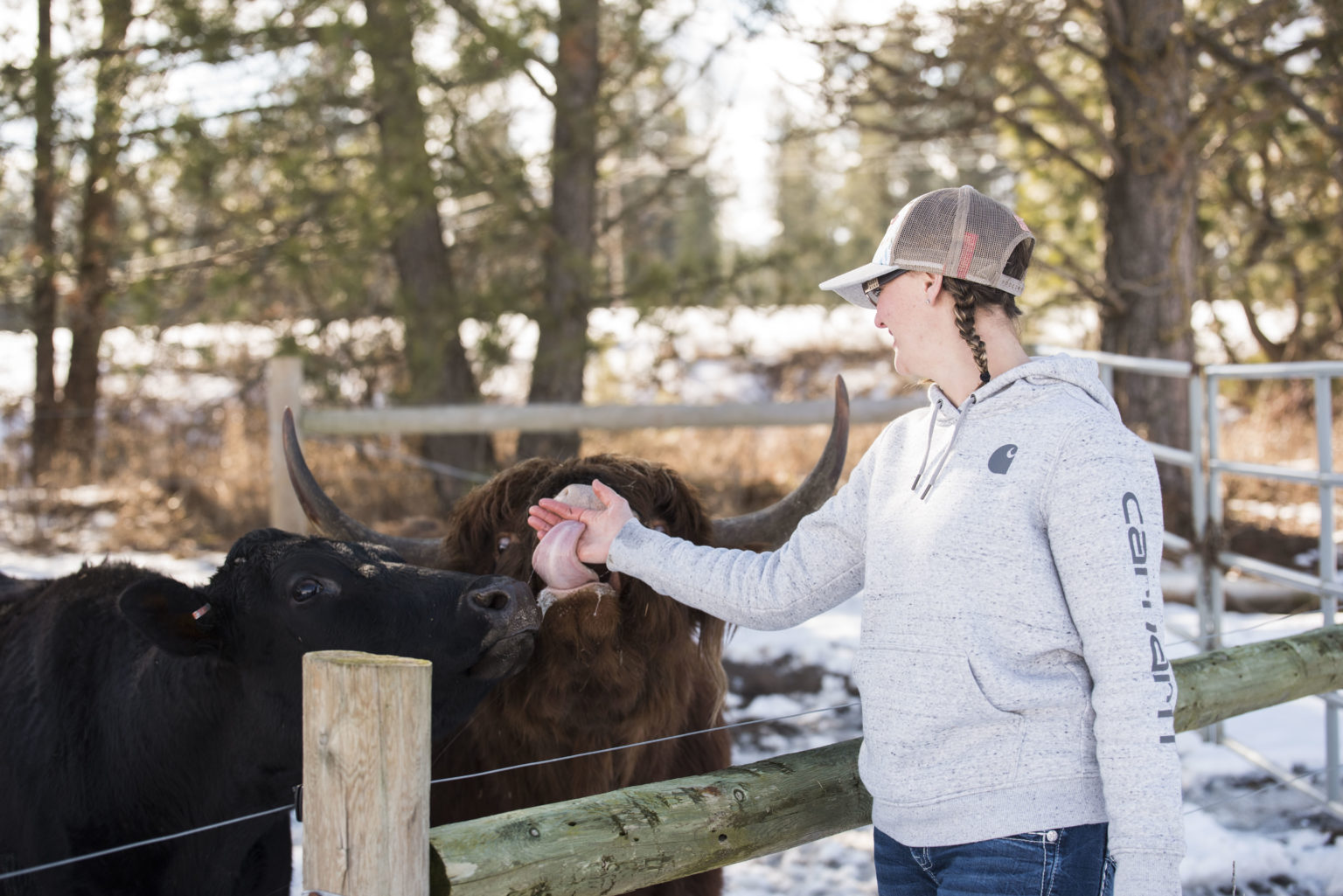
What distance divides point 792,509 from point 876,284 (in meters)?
1.33

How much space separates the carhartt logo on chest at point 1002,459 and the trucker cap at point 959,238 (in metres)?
0.30

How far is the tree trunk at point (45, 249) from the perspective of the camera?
8172 mm

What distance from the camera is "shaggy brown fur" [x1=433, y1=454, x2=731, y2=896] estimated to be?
103 inches

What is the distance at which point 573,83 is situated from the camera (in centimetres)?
813

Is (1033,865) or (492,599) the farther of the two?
(492,599)

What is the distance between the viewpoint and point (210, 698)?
8.30 feet

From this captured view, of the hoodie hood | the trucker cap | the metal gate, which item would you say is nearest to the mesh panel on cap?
the trucker cap

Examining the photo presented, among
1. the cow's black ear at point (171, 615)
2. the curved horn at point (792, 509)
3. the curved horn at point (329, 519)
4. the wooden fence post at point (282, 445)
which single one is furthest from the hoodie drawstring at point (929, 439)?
the wooden fence post at point (282, 445)

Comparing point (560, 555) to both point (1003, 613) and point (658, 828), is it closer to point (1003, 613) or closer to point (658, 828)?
point (658, 828)

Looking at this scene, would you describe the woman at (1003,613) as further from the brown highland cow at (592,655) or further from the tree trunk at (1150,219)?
the tree trunk at (1150,219)

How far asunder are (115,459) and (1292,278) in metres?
13.0

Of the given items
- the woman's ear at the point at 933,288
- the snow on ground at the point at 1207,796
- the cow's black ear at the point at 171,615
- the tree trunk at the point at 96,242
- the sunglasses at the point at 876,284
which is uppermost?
the tree trunk at the point at 96,242

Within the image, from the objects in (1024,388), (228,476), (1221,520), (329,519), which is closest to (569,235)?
(228,476)

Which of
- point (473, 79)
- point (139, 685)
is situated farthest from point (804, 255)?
point (139, 685)
